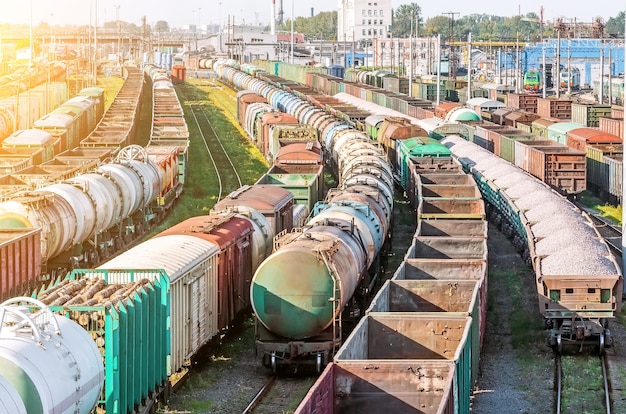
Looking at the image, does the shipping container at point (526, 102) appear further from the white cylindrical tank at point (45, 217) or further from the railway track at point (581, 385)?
the railway track at point (581, 385)

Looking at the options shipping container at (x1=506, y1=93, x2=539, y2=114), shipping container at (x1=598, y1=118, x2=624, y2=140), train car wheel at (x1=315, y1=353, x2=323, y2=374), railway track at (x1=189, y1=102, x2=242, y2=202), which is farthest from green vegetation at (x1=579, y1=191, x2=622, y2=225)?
shipping container at (x1=506, y1=93, x2=539, y2=114)

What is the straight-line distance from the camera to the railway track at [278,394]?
73.0 ft

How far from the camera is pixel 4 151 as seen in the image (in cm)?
4622

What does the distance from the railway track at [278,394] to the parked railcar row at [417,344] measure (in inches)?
109

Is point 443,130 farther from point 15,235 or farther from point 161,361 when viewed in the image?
point 161,361

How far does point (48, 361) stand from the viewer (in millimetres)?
14227

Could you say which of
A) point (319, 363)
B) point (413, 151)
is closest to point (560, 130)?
point (413, 151)

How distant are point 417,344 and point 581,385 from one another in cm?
572

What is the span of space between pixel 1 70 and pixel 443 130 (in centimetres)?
7961

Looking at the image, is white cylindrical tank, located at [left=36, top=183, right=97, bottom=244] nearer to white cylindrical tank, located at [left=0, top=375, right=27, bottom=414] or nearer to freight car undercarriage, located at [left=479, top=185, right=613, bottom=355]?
freight car undercarriage, located at [left=479, top=185, right=613, bottom=355]

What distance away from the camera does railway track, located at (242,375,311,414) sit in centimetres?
2227

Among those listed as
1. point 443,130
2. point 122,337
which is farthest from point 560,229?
point 443,130

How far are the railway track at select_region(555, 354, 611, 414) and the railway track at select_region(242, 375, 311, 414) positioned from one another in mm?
5547

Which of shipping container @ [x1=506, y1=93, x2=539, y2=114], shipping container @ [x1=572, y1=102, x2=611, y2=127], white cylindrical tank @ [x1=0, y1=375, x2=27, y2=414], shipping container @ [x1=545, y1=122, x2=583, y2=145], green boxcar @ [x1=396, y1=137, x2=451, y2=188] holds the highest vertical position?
shipping container @ [x1=506, y1=93, x2=539, y2=114]
